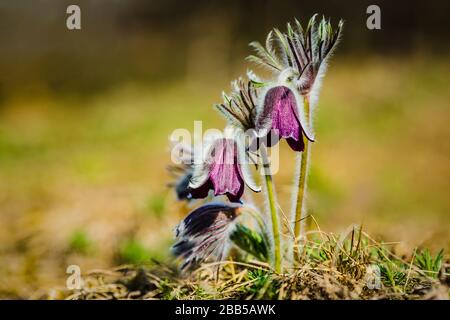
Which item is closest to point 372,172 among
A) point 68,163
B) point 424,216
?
point 424,216

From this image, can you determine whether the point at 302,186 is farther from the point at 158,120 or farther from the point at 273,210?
the point at 158,120

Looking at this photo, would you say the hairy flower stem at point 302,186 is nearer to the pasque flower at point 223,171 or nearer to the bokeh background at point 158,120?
the pasque flower at point 223,171

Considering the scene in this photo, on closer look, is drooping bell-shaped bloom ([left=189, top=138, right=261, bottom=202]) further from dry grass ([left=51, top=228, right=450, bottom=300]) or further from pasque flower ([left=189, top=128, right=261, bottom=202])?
dry grass ([left=51, top=228, right=450, bottom=300])

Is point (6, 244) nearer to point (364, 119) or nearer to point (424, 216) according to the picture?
point (424, 216)

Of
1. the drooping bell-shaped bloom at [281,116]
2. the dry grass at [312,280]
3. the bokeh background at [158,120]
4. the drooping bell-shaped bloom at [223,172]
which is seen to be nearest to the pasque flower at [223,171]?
the drooping bell-shaped bloom at [223,172]
